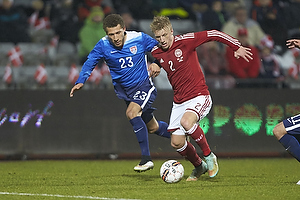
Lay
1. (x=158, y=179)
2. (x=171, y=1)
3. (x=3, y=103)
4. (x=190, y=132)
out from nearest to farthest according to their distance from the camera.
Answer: (x=190, y=132)
(x=158, y=179)
(x=3, y=103)
(x=171, y=1)

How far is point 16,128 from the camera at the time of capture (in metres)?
10.6

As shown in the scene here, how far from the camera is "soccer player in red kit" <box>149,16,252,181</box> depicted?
715 cm

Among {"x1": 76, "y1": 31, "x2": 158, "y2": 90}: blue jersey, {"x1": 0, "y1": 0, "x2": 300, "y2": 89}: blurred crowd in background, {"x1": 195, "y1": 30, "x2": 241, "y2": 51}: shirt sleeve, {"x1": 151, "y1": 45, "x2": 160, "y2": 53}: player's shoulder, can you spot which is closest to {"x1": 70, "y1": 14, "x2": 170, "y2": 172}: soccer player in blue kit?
{"x1": 76, "y1": 31, "x2": 158, "y2": 90}: blue jersey

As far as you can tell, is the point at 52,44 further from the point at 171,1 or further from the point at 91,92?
the point at 171,1

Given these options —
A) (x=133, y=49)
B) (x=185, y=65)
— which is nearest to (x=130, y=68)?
(x=133, y=49)

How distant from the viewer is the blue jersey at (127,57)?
8.07 meters

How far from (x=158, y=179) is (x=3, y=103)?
13.8 ft

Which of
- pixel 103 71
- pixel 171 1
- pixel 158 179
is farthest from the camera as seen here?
pixel 171 1

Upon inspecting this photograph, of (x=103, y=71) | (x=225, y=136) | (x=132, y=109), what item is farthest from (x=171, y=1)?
(x=132, y=109)

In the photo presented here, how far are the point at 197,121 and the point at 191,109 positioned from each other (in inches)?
6.8

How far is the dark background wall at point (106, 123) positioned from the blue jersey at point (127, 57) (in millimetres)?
2620

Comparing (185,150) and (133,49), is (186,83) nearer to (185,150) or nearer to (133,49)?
(185,150)

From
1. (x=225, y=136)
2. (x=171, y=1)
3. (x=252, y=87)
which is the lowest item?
(x=225, y=136)

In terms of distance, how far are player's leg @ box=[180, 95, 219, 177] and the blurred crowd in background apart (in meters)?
3.82
